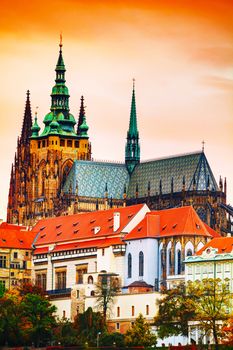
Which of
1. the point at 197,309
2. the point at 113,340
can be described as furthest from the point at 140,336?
the point at 197,309

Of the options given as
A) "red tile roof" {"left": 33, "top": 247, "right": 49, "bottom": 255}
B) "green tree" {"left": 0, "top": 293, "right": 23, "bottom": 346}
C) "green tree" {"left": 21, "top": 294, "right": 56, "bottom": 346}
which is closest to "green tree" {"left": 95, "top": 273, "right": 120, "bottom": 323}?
"green tree" {"left": 21, "top": 294, "right": 56, "bottom": 346}

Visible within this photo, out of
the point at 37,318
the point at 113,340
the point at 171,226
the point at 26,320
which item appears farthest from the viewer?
the point at 171,226

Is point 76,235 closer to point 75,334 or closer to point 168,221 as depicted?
point 168,221

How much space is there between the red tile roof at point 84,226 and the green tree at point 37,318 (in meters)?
18.5

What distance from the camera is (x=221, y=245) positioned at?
173m

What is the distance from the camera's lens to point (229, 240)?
17312 centimetres

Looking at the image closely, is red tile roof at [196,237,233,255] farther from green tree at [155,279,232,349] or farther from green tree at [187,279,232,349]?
green tree at [187,279,232,349]

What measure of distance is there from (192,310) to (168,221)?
2444 centimetres

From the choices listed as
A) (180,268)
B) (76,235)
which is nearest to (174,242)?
(180,268)

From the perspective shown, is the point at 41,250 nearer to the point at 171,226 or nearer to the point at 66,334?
the point at 171,226

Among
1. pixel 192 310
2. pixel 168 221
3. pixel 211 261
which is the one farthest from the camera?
pixel 168 221

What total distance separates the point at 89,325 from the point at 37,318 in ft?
16.3

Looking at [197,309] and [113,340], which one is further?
[197,309]

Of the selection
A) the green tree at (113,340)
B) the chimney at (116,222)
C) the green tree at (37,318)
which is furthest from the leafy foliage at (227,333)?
the chimney at (116,222)
